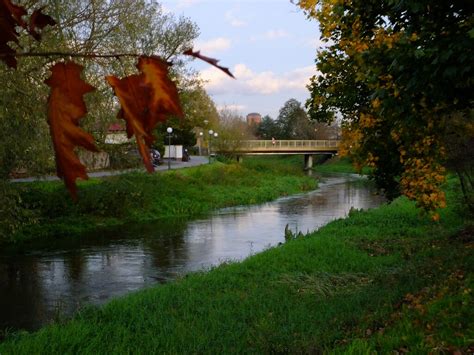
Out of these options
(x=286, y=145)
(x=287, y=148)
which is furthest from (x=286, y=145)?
(x=287, y=148)

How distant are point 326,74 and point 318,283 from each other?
4077 mm

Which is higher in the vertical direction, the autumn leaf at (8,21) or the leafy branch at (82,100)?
the autumn leaf at (8,21)

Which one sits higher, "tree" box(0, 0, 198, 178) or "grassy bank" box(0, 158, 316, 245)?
"tree" box(0, 0, 198, 178)

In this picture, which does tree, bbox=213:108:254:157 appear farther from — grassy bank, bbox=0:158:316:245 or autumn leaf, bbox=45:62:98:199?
autumn leaf, bbox=45:62:98:199

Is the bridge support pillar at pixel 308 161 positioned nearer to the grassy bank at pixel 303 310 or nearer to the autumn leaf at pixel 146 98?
the grassy bank at pixel 303 310

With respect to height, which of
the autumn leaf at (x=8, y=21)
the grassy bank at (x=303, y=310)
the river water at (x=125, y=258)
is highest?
the autumn leaf at (x=8, y=21)

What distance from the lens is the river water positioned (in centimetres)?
1149

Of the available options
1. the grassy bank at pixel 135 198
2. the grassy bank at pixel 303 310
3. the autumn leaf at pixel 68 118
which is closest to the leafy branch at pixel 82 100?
the autumn leaf at pixel 68 118

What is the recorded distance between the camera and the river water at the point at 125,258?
1149cm

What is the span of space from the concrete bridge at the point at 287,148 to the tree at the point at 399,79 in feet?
142

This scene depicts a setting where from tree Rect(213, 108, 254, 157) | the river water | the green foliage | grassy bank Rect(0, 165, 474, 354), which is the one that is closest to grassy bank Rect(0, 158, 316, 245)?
the green foliage

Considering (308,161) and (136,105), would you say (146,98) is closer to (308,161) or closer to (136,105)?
(136,105)

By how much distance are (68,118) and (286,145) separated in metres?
59.1

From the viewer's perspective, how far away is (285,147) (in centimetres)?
5916
